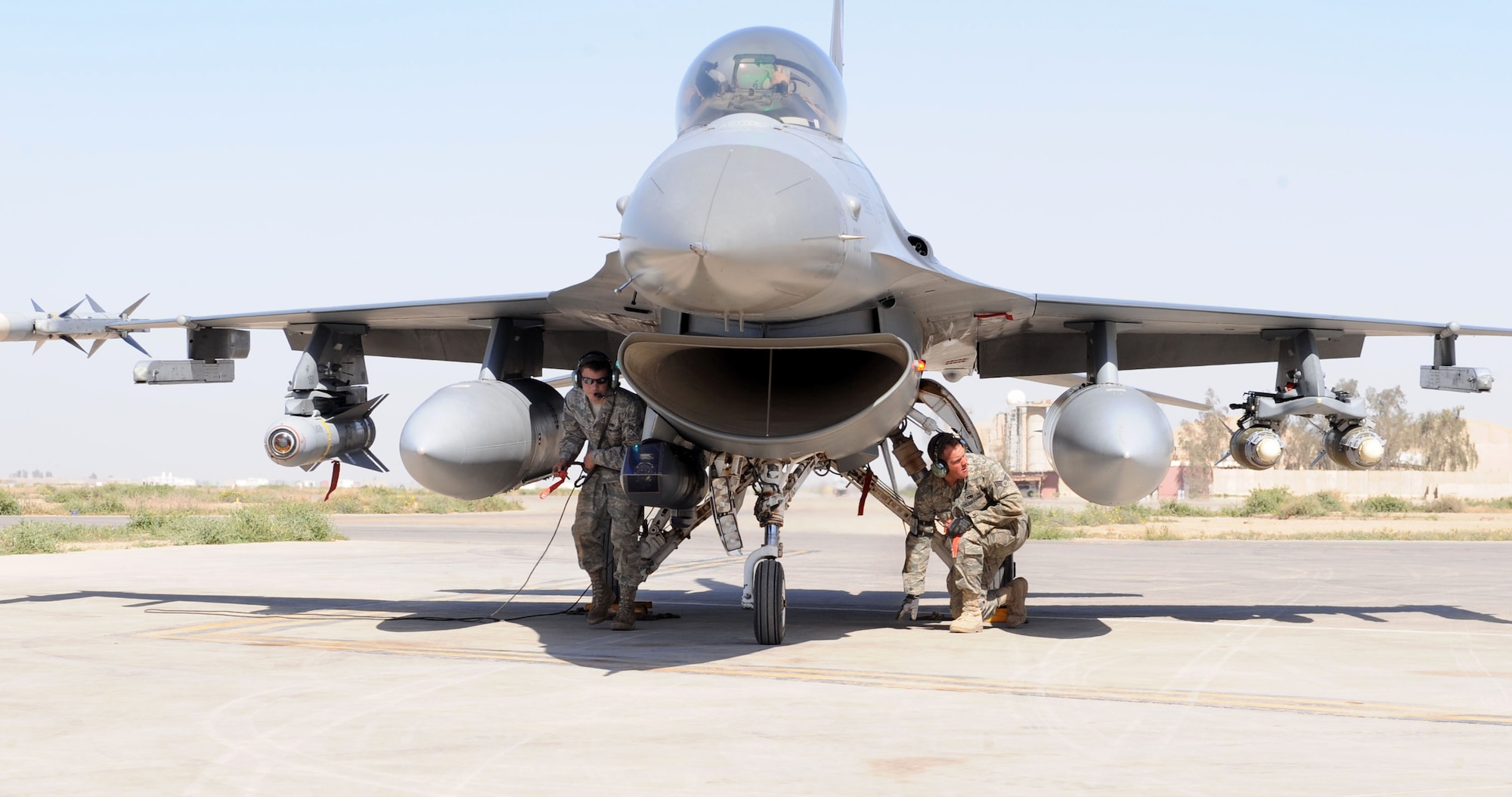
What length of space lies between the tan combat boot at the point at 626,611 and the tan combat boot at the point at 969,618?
2.73 meters

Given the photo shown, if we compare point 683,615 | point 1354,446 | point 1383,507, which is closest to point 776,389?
point 683,615

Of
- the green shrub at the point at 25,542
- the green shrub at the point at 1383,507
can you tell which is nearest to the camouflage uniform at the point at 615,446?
the green shrub at the point at 25,542

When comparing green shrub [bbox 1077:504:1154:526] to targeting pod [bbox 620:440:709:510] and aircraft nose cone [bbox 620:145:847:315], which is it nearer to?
targeting pod [bbox 620:440:709:510]

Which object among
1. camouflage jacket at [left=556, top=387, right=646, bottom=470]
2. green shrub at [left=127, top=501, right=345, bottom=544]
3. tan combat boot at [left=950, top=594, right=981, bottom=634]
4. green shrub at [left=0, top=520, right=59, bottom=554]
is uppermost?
camouflage jacket at [left=556, top=387, right=646, bottom=470]

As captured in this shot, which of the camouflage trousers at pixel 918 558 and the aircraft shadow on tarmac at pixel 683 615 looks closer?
the aircraft shadow on tarmac at pixel 683 615

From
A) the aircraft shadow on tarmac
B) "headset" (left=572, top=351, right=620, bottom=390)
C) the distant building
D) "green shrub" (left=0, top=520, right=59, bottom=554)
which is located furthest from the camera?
the distant building

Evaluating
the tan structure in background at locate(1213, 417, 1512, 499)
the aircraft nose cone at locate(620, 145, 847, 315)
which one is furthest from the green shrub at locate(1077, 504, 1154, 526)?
the aircraft nose cone at locate(620, 145, 847, 315)

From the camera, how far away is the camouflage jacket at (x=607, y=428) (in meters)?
9.57

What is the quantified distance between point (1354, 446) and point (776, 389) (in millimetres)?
5500

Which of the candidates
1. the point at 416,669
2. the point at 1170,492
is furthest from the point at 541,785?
the point at 1170,492

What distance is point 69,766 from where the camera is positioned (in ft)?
15.4

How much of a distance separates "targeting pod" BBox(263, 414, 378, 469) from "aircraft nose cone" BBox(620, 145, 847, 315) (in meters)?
5.27

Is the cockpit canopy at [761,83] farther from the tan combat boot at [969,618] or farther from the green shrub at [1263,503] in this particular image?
the green shrub at [1263,503]

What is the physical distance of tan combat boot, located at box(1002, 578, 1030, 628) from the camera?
10.6 meters
